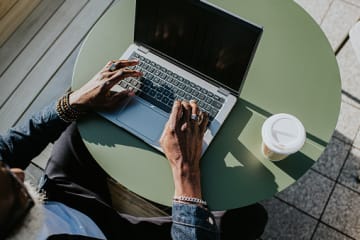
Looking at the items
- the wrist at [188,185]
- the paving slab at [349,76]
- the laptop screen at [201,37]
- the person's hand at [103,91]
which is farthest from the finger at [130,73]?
the paving slab at [349,76]

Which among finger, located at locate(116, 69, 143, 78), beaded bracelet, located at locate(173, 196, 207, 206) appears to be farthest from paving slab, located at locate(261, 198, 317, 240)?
finger, located at locate(116, 69, 143, 78)

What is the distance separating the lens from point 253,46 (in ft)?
3.81

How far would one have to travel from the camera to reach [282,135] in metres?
1.22

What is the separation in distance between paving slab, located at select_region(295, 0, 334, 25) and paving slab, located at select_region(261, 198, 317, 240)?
1095 mm

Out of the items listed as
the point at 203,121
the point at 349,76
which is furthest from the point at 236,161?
the point at 349,76

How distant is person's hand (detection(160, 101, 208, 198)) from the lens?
123 cm

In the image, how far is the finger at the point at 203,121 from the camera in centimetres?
128

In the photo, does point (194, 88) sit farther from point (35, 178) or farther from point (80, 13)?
point (80, 13)

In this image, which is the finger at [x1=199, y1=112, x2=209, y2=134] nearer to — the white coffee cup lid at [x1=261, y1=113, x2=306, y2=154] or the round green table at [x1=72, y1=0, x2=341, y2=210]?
the round green table at [x1=72, y1=0, x2=341, y2=210]

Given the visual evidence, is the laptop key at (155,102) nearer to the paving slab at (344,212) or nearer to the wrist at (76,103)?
the wrist at (76,103)

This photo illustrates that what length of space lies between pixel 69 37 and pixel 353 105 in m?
1.55

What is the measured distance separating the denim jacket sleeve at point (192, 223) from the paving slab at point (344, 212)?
2.90ft

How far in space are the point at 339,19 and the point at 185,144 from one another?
150cm

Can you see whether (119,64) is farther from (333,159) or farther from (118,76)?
(333,159)
